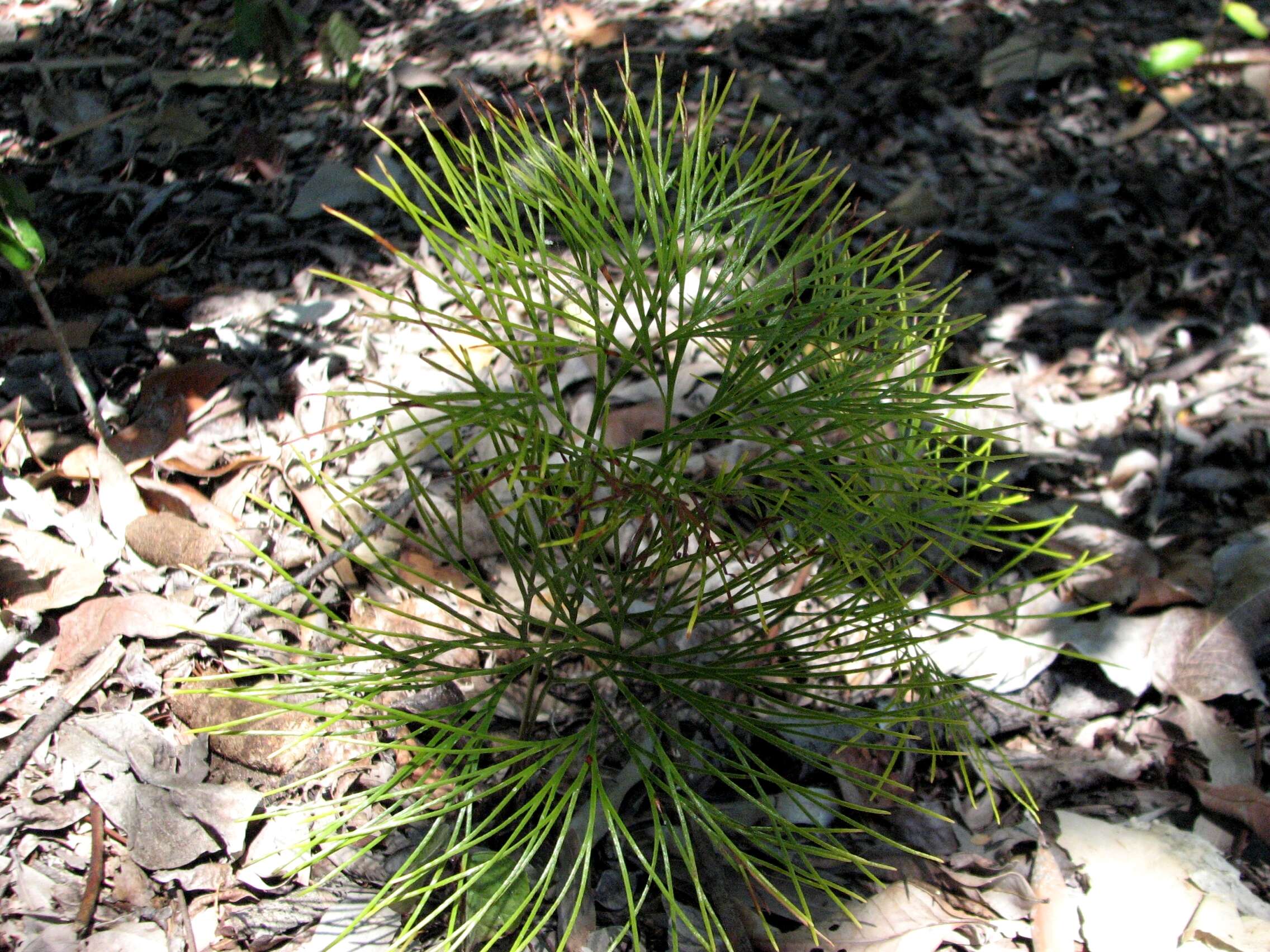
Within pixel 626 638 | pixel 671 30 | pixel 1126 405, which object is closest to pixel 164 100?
pixel 671 30

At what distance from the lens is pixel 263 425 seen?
246 cm

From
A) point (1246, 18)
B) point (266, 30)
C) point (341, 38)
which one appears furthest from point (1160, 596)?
point (266, 30)

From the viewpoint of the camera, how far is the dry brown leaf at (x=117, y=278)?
2.71 metres

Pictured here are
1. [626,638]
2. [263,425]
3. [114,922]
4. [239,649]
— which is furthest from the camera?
[263,425]

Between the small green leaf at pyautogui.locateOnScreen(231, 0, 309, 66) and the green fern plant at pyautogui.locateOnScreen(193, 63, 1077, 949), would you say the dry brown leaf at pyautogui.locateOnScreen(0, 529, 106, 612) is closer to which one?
the green fern plant at pyautogui.locateOnScreen(193, 63, 1077, 949)

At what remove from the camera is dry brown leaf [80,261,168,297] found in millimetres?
2705

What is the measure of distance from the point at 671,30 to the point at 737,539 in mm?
3439

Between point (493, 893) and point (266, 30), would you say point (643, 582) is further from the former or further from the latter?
point (266, 30)

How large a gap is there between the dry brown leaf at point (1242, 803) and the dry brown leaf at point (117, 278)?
3.12 m

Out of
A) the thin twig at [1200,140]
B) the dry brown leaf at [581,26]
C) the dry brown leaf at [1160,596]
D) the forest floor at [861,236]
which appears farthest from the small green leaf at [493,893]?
the thin twig at [1200,140]

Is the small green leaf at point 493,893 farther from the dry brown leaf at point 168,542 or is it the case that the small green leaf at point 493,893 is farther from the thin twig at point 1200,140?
the thin twig at point 1200,140

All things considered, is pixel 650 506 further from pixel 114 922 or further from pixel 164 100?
pixel 164 100

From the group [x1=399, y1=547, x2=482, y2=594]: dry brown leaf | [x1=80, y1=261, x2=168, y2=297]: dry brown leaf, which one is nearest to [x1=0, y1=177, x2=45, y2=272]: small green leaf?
[x1=80, y1=261, x2=168, y2=297]: dry brown leaf

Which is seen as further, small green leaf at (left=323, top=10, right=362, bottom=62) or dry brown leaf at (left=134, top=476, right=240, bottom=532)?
small green leaf at (left=323, top=10, right=362, bottom=62)
